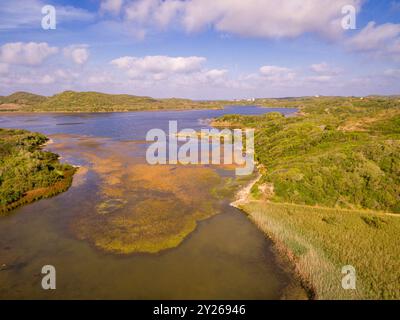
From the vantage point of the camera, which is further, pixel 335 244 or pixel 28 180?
pixel 28 180

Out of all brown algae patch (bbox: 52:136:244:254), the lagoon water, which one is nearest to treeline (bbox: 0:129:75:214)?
the lagoon water

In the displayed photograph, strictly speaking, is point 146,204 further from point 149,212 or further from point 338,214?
point 338,214

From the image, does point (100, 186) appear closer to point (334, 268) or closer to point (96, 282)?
point (96, 282)

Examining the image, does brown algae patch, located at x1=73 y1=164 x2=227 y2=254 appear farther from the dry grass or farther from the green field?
the dry grass

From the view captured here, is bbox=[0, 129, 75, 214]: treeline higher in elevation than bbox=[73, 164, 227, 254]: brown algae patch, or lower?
higher

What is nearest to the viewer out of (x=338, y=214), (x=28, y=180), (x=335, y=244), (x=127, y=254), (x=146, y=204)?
(x=335, y=244)

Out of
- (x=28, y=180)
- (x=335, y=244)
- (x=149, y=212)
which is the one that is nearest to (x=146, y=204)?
(x=149, y=212)

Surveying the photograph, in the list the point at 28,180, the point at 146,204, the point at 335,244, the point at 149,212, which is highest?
the point at 28,180

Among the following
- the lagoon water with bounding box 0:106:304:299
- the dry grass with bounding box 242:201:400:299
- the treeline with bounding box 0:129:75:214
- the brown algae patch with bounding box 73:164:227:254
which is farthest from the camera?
the treeline with bounding box 0:129:75:214

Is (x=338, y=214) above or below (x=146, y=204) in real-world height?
above

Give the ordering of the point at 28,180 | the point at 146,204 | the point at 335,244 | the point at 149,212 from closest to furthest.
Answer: the point at 335,244, the point at 149,212, the point at 146,204, the point at 28,180
